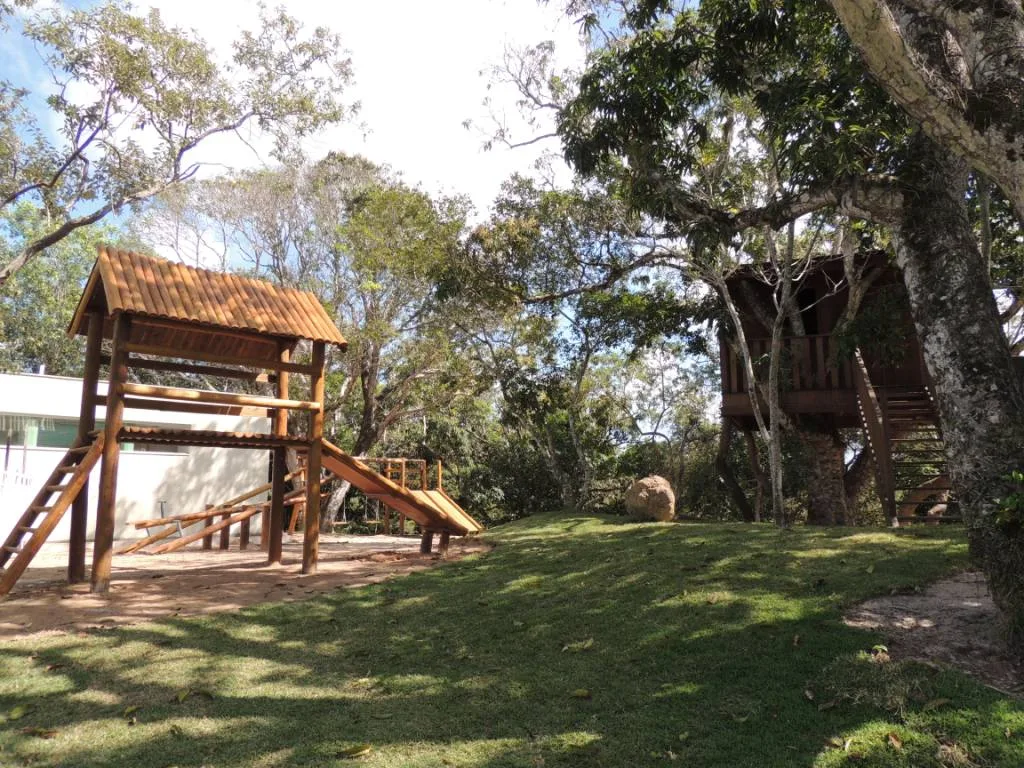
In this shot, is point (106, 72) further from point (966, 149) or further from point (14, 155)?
point (966, 149)

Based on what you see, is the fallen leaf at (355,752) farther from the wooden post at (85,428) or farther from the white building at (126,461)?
the white building at (126,461)

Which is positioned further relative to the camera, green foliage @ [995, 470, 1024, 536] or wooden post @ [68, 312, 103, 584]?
wooden post @ [68, 312, 103, 584]

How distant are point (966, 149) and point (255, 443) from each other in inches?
328

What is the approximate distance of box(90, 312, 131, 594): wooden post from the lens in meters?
7.75

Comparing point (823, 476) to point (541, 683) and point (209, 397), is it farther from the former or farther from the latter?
point (209, 397)

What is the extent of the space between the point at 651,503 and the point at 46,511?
10.7m

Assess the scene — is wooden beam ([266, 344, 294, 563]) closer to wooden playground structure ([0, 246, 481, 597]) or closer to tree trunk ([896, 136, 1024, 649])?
wooden playground structure ([0, 246, 481, 597])

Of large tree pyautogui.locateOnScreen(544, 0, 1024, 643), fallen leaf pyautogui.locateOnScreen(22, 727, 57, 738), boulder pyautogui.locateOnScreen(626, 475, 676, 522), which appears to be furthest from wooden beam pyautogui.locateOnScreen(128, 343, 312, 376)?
boulder pyautogui.locateOnScreen(626, 475, 676, 522)

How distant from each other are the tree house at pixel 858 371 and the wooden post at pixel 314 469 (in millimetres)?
7469

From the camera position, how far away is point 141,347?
→ 26.8ft

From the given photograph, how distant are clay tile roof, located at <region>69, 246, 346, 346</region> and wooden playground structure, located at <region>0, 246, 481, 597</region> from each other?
0.02m

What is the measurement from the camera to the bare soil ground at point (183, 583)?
6.52m

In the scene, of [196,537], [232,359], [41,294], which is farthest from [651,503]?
[41,294]

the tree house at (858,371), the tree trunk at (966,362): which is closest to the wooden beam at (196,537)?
the tree house at (858,371)
